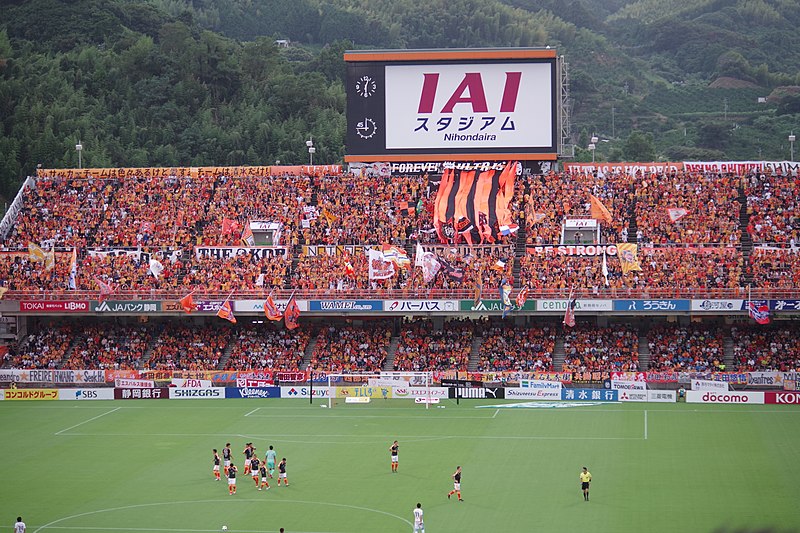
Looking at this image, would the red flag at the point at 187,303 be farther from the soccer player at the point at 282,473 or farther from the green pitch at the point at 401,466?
the soccer player at the point at 282,473

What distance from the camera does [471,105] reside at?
7762 cm

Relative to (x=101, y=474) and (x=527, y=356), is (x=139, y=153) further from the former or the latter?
(x=101, y=474)

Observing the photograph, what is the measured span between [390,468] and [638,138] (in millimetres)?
103063

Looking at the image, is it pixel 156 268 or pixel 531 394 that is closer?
pixel 531 394

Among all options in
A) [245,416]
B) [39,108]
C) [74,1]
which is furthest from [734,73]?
[245,416]

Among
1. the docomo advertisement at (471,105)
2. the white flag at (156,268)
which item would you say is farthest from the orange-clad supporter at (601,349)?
the white flag at (156,268)

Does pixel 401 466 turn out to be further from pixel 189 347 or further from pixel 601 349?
pixel 189 347

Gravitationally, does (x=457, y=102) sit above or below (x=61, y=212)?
above

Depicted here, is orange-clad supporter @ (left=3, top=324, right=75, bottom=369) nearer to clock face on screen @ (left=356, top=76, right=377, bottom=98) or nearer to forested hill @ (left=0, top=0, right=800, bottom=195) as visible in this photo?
clock face on screen @ (left=356, top=76, right=377, bottom=98)

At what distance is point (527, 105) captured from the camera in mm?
77125

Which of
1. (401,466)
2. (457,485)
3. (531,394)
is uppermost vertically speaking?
(531,394)

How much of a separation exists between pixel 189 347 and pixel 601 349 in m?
25.4

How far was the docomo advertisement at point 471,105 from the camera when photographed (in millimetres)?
77125

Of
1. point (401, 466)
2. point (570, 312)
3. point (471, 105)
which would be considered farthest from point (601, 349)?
point (401, 466)
